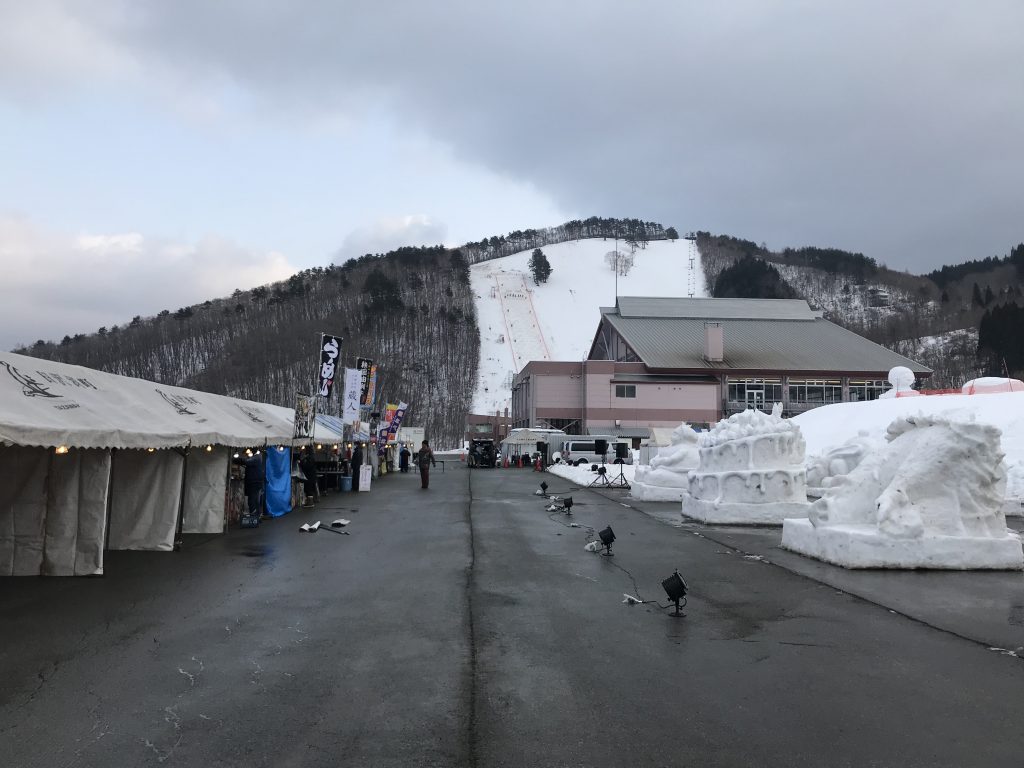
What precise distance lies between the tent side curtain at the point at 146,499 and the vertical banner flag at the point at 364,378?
595 inches

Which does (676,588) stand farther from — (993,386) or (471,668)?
(993,386)

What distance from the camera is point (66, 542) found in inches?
378

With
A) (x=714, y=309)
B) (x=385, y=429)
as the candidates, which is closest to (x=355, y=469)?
A: (x=385, y=429)

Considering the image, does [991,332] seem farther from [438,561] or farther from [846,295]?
[438,561]

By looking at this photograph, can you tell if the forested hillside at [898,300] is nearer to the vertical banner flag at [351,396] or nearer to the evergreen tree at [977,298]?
the evergreen tree at [977,298]

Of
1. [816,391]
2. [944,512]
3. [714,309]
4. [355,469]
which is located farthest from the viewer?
[714,309]

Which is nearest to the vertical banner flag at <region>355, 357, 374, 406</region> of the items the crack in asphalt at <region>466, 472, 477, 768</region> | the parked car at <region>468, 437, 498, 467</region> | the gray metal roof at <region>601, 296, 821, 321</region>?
the crack in asphalt at <region>466, 472, 477, 768</region>

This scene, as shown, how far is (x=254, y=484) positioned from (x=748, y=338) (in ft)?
202

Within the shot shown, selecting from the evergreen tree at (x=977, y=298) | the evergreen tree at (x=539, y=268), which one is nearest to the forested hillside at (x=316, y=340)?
the evergreen tree at (x=539, y=268)

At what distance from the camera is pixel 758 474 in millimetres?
15852

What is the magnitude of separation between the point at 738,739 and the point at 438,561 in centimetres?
728

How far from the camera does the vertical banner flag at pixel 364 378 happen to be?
2783 centimetres

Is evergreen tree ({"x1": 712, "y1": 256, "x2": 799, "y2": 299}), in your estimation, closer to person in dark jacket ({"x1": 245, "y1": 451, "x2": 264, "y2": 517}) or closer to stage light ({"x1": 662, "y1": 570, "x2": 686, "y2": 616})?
person in dark jacket ({"x1": 245, "y1": 451, "x2": 264, "y2": 517})

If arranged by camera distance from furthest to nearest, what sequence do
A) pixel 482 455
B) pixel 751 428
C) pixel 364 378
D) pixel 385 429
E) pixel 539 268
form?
pixel 539 268 < pixel 482 455 < pixel 385 429 < pixel 364 378 < pixel 751 428
